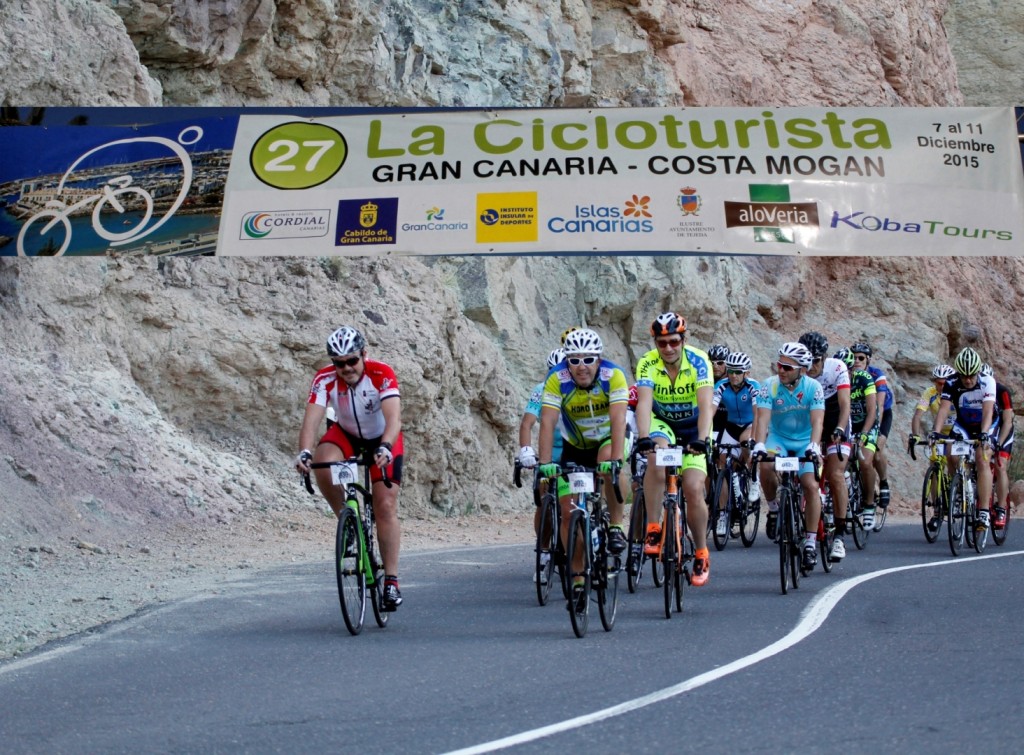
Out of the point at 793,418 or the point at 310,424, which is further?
the point at 793,418

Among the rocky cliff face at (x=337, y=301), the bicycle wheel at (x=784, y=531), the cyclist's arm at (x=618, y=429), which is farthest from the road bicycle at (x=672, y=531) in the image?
the rocky cliff face at (x=337, y=301)

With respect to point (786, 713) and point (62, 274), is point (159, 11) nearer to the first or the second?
point (62, 274)

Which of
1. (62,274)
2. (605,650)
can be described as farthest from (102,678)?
(62,274)

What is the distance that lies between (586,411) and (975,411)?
6.92 m

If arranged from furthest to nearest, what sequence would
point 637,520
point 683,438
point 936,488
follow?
point 936,488 → point 683,438 → point 637,520

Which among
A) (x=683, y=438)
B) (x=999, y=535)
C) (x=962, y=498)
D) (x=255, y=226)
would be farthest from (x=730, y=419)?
(x=255, y=226)

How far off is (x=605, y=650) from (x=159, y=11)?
1424cm

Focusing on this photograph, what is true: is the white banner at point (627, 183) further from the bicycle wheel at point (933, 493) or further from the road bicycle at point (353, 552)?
the road bicycle at point (353, 552)

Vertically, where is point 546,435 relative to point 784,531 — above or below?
above

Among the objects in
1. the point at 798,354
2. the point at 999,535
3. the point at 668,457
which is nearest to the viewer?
the point at 668,457

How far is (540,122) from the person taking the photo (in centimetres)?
1691

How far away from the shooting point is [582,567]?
891 centimetres

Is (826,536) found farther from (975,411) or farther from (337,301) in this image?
(337,301)

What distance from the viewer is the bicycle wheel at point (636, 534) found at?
10.3m
